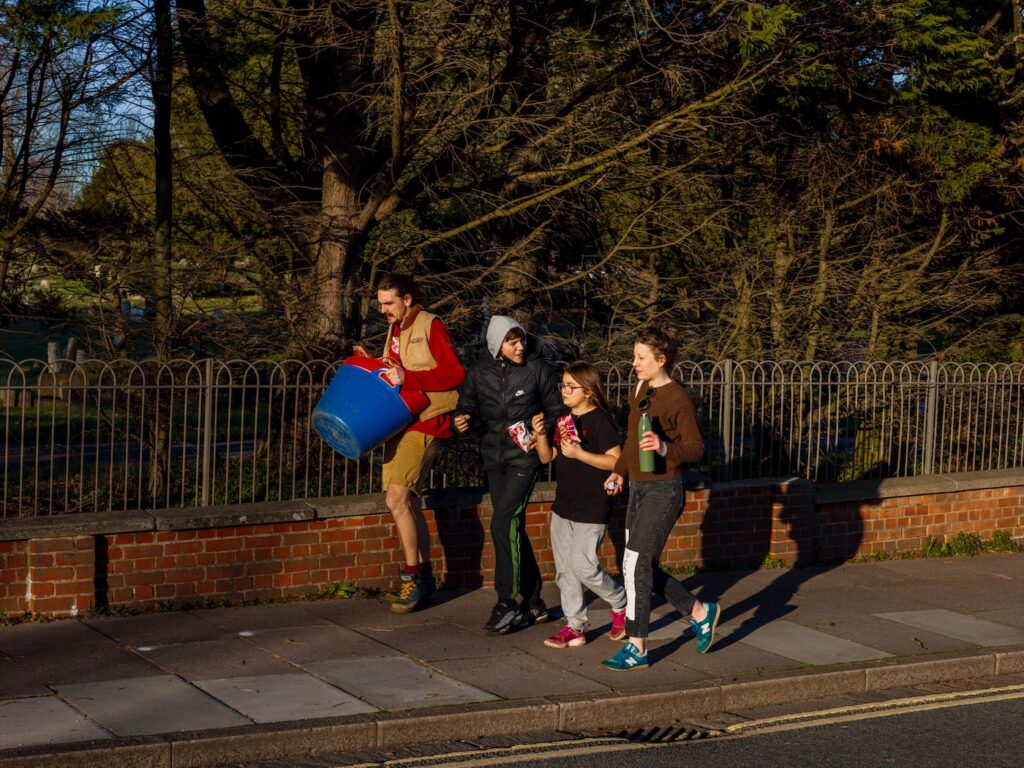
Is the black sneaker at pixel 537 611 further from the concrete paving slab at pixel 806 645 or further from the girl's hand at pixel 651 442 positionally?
the girl's hand at pixel 651 442

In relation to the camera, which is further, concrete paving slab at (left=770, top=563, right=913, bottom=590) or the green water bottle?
concrete paving slab at (left=770, top=563, right=913, bottom=590)

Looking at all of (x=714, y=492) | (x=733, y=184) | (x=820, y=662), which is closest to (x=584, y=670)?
(x=820, y=662)

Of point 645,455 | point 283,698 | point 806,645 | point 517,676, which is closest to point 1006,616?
point 806,645

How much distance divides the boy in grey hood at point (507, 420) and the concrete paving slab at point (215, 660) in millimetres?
1468

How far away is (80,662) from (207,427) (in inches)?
83.1

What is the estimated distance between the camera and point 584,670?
7074 millimetres

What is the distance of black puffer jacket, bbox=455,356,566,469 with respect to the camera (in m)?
7.73

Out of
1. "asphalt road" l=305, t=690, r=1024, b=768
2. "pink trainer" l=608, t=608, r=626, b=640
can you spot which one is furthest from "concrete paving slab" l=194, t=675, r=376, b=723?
"pink trainer" l=608, t=608, r=626, b=640

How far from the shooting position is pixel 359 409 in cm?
773

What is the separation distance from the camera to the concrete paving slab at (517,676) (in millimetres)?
6602

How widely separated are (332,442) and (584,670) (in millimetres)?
2086

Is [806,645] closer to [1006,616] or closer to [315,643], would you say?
[1006,616]

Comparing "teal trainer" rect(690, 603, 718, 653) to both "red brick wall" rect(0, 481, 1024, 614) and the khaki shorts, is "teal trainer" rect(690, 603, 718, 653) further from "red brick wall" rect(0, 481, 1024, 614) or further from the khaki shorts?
"red brick wall" rect(0, 481, 1024, 614)

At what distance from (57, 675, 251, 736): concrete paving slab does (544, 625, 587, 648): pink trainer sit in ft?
7.08
